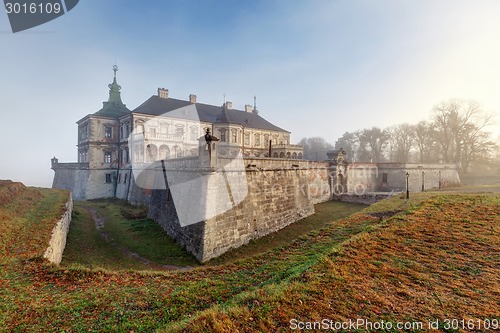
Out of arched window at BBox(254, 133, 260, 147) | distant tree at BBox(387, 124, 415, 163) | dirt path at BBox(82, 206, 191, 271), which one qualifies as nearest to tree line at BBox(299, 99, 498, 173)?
distant tree at BBox(387, 124, 415, 163)

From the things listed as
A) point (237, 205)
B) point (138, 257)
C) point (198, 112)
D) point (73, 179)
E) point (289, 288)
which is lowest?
point (138, 257)

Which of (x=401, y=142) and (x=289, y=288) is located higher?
(x=401, y=142)

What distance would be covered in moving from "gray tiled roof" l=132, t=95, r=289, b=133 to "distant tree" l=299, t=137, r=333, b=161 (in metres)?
41.5

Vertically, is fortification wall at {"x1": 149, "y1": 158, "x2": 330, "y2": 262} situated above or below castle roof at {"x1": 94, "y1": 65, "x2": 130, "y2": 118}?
below

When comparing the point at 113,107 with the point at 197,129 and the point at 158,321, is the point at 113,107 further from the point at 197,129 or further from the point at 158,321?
the point at 158,321

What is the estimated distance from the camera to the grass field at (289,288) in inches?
154

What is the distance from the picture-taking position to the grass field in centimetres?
391

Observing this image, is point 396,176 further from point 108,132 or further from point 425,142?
point 108,132

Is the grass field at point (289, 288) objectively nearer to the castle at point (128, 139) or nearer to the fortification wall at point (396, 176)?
the castle at point (128, 139)

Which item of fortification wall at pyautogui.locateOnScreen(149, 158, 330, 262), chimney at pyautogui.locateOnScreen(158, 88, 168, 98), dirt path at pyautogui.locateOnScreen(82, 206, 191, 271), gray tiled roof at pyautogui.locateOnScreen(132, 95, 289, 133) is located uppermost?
chimney at pyautogui.locateOnScreen(158, 88, 168, 98)

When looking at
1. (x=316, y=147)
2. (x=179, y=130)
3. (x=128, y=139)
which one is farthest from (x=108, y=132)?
(x=316, y=147)

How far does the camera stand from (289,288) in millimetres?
4578

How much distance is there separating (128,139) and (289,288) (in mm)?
30619

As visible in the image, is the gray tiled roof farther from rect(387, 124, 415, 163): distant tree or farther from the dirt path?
rect(387, 124, 415, 163): distant tree
